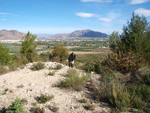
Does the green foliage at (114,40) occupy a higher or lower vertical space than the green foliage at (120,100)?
higher

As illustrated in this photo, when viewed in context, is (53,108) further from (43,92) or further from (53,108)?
(43,92)

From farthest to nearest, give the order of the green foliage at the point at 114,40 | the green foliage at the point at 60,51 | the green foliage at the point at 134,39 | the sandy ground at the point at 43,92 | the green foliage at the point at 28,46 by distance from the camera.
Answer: the green foliage at the point at 60,51
the green foliage at the point at 28,46
the green foliage at the point at 114,40
the green foliage at the point at 134,39
the sandy ground at the point at 43,92

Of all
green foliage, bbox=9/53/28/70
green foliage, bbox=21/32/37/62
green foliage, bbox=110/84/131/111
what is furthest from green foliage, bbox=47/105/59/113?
green foliage, bbox=21/32/37/62

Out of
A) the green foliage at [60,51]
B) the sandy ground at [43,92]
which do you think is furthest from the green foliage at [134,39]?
the green foliage at [60,51]

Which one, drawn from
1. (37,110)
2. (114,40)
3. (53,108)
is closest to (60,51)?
(114,40)

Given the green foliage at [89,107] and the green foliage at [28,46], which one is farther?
the green foliage at [28,46]

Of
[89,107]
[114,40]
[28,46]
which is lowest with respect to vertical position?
[89,107]

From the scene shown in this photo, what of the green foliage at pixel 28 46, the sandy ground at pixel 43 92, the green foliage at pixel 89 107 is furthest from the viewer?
the green foliage at pixel 28 46

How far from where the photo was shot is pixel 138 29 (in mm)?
14148

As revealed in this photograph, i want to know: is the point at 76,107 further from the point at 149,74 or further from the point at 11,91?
Answer: the point at 149,74

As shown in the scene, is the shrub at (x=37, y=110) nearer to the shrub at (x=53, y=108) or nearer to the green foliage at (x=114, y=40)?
the shrub at (x=53, y=108)

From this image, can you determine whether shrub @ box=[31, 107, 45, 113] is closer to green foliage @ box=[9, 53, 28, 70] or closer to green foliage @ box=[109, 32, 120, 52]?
green foliage @ box=[9, 53, 28, 70]

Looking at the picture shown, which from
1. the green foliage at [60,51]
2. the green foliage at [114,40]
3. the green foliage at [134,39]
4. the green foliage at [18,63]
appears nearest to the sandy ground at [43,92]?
the green foliage at [18,63]

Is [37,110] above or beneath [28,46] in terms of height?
beneath
